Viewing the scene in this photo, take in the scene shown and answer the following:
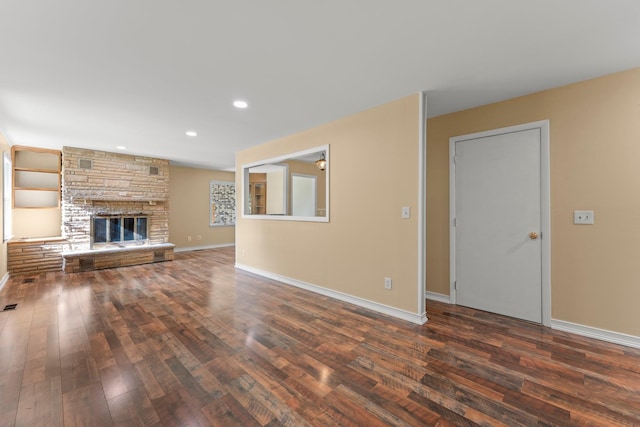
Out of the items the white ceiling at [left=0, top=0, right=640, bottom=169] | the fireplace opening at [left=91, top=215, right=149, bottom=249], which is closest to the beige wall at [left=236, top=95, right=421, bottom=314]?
the white ceiling at [left=0, top=0, right=640, bottom=169]

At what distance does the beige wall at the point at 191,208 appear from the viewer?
7.16m

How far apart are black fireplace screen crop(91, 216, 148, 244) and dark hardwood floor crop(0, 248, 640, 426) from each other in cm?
281

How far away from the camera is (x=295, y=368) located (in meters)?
1.95

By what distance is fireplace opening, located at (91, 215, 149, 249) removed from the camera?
5531mm

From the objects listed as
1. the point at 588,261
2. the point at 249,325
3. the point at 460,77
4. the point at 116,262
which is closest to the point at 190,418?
the point at 249,325

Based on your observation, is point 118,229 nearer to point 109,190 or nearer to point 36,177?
point 109,190

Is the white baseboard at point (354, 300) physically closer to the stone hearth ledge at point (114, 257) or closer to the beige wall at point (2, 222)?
the stone hearth ledge at point (114, 257)

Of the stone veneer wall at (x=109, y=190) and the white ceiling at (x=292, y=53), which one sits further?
the stone veneer wall at (x=109, y=190)

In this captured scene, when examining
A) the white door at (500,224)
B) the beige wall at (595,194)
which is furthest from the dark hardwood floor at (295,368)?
the beige wall at (595,194)

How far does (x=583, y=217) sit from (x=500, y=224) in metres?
0.66

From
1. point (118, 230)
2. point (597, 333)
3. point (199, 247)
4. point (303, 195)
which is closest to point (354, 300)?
point (597, 333)

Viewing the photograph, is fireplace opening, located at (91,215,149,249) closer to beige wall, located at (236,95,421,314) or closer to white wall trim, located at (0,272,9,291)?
white wall trim, located at (0,272,9,291)

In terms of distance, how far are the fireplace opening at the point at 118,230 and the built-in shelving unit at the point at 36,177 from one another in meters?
1.04

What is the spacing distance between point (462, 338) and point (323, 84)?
2.75 metres
